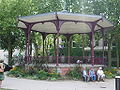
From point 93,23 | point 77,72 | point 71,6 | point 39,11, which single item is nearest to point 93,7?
point 71,6

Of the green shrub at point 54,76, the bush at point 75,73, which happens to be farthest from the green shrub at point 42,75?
the bush at point 75,73

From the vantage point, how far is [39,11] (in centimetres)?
3369

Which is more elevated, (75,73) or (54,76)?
(75,73)

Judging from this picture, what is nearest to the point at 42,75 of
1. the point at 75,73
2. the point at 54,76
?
the point at 54,76

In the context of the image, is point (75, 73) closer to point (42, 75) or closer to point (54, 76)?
point (54, 76)

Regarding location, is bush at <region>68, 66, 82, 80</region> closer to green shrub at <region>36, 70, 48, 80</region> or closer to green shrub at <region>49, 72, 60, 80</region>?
green shrub at <region>49, 72, 60, 80</region>

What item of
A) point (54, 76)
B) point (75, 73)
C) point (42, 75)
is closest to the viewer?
point (54, 76)

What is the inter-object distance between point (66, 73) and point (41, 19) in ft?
17.5

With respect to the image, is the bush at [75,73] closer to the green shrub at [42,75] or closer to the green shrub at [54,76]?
the green shrub at [54,76]

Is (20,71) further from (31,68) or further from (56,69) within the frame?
(56,69)

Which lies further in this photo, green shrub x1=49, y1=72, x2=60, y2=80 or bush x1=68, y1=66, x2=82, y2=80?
bush x1=68, y1=66, x2=82, y2=80

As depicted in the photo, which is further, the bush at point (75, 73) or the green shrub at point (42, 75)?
the bush at point (75, 73)

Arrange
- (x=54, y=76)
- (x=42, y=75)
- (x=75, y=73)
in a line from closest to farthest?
(x=54, y=76) → (x=42, y=75) → (x=75, y=73)

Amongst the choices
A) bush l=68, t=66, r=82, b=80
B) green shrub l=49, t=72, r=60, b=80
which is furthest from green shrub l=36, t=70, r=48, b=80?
bush l=68, t=66, r=82, b=80
